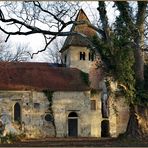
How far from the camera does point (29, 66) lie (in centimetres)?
4441

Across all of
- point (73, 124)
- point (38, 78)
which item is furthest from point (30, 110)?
point (73, 124)

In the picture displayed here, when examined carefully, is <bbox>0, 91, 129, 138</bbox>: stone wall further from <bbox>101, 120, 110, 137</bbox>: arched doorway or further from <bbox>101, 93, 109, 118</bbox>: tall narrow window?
Answer: <bbox>101, 93, 109, 118</bbox>: tall narrow window

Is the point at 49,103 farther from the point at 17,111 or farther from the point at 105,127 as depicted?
the point at 105,127

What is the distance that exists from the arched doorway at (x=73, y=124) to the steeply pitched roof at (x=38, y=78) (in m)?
2.76

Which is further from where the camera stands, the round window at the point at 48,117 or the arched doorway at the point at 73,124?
the arched doorway at the point at 73,124

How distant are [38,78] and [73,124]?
6234mm

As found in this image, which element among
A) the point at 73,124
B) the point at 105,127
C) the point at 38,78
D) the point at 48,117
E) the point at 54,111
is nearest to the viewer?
the point at 48,117

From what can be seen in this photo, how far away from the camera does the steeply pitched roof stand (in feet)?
133

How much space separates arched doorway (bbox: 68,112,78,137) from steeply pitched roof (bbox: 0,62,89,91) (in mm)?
2763

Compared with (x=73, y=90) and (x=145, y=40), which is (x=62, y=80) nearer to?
(x=73, y=90)

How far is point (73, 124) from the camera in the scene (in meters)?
41.1

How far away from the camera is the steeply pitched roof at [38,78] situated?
4044 cm

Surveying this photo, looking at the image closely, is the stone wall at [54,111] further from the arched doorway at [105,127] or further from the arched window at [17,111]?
the arched doorway at [105,127]

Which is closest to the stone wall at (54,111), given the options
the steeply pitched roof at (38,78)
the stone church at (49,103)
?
the stone church at (49,103)
